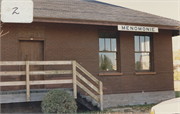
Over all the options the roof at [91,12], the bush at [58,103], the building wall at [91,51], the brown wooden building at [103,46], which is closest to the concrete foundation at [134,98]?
the brown wooden building at [103,46]

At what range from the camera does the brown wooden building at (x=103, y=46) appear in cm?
809

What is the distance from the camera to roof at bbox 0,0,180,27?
811 centimetres

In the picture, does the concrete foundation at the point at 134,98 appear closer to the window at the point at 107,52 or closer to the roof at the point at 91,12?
the window at the point at 107,52

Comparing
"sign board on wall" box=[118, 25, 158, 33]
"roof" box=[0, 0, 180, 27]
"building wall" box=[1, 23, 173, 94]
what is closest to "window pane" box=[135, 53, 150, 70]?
"building wall" box=[1, 23, 173, 94]

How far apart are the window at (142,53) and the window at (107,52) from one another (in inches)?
50.6

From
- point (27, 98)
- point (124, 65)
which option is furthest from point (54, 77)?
point (124, 65)

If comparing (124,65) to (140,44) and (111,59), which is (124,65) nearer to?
(111,59)

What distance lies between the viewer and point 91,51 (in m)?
8.99

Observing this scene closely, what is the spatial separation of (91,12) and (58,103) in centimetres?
493

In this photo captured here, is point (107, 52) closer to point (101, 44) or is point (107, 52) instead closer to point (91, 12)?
point (101, 44)

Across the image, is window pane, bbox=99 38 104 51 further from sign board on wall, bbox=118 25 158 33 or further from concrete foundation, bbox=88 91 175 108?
concrete foundation, bbox=88 91 175 108

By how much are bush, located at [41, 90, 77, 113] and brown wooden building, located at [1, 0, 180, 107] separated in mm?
2207

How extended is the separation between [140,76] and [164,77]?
1.51 meters

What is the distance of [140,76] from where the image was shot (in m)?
9.72
